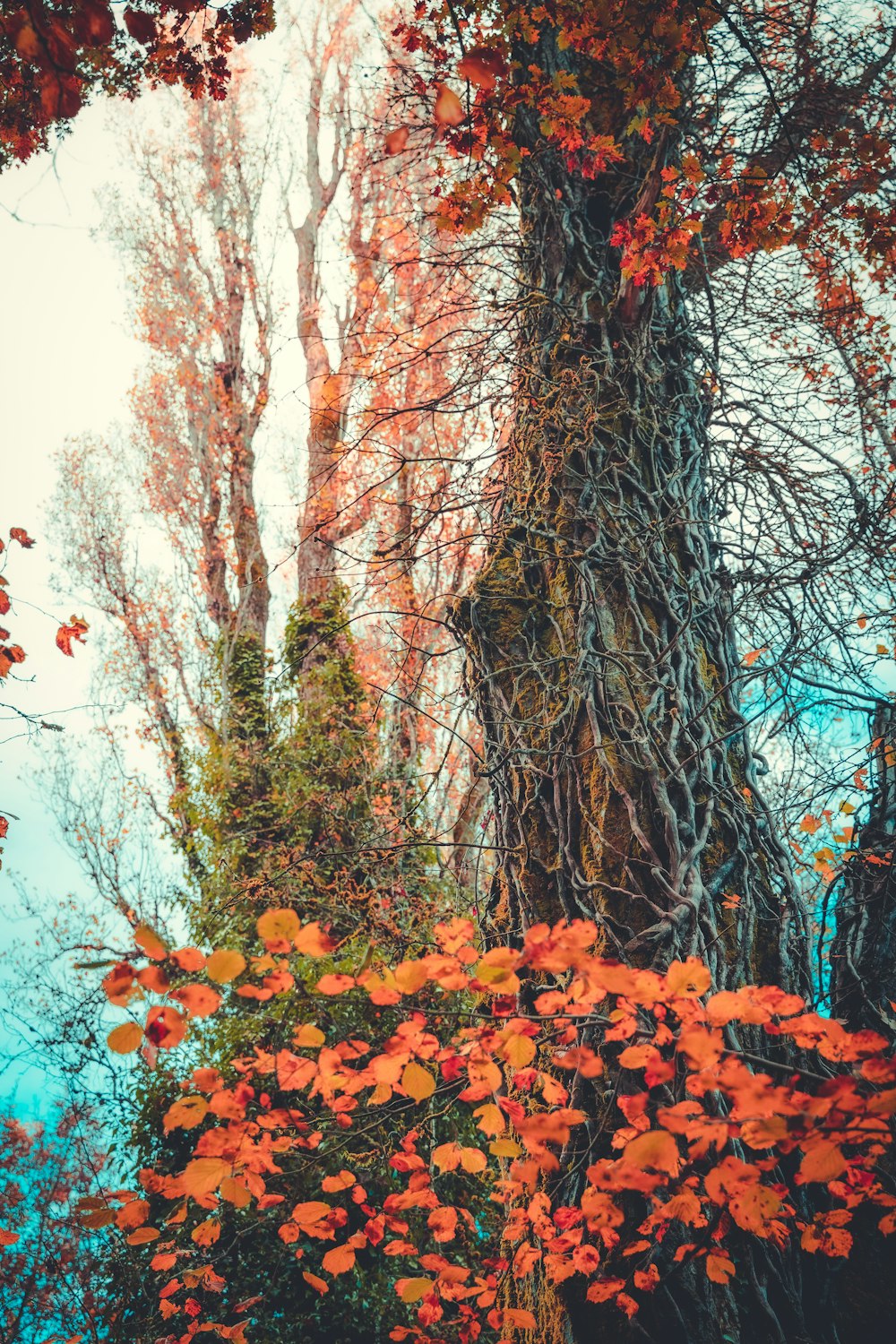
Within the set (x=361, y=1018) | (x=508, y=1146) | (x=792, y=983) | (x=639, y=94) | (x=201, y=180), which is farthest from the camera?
(x=201, y=180)

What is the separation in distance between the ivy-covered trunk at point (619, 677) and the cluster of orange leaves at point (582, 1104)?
0.10 metres

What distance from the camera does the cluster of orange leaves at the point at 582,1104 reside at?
0.99 metres

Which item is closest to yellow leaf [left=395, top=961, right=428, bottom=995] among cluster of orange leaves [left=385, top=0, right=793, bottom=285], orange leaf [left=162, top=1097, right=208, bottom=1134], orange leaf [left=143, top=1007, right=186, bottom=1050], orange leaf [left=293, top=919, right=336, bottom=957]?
orange leaf [left=293, top=919, right=336, bottom=957]

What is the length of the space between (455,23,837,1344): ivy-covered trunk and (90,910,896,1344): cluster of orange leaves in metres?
0.10

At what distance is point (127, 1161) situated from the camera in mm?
4617

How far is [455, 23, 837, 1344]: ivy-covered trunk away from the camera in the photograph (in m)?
1.60

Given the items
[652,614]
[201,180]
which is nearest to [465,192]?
[652,614]

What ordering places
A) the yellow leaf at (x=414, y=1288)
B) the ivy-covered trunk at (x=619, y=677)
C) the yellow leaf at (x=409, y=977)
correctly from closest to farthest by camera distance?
the yellow leaf at (x=409, y=977)
the yellow leaf at (x=414, y=1288)
the ivy-covered trunk at (x=619, y=677)

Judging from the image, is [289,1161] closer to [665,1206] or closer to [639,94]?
[665,1206]

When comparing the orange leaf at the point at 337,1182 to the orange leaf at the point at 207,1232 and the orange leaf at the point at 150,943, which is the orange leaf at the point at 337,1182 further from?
the orange leaf at the point at 150,943

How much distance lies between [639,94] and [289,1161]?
532cm

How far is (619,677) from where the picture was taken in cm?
202

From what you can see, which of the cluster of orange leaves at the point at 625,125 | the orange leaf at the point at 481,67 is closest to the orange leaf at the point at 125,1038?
the orange leaf at the point at 481,67

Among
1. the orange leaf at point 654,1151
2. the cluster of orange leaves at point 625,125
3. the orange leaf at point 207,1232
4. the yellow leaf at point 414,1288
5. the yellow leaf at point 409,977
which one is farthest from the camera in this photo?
the cluster of orange leaves at point 625,125
